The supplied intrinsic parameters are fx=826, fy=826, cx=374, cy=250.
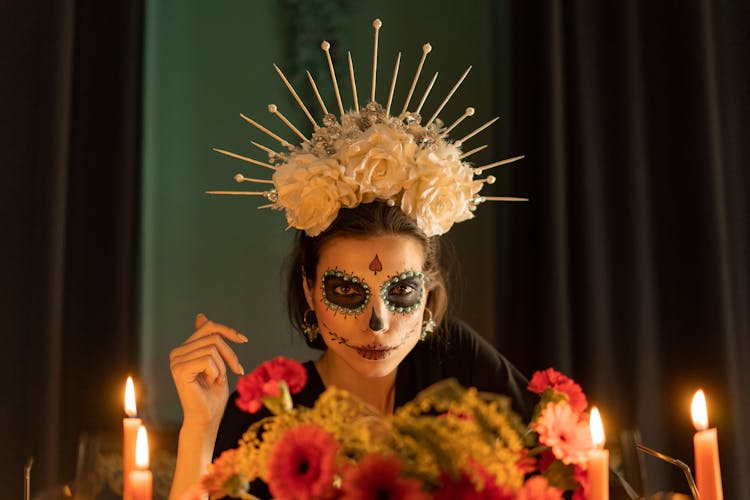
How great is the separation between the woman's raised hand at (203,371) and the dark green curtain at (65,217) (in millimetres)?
794

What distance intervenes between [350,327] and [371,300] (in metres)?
0.06

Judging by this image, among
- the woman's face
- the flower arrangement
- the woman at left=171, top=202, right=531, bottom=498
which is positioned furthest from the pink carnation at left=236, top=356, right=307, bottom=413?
the woman's face

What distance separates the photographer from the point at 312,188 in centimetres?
142

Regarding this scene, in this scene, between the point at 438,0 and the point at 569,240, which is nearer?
the point at 569,240

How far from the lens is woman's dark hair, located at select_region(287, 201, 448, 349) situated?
1480 millimetres

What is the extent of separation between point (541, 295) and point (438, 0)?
948mm

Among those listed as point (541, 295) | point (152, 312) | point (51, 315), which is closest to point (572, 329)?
point (541, 295)

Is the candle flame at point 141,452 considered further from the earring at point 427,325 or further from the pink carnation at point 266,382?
the earring at point 427,325

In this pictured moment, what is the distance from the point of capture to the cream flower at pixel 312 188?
1.43m

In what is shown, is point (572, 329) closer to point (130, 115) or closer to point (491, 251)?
point (491, 251)

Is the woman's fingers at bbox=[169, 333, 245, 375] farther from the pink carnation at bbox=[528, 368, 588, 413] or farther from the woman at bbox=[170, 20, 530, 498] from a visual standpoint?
the pink carnation at bbox=[528, 368, 588, 413]

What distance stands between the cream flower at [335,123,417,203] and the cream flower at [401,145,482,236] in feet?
0.07

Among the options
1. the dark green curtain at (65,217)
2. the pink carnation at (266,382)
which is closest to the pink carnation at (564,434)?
the pink carnation at (266,382)

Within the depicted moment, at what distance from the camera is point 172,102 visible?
7.94ft
